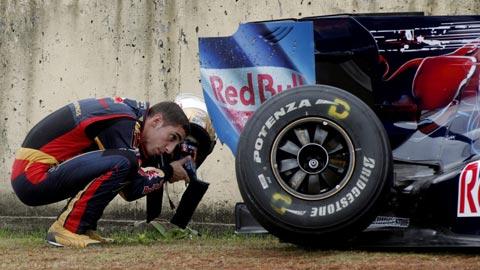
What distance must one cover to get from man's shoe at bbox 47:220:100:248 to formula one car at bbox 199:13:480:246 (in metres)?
1.28

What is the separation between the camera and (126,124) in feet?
19.2

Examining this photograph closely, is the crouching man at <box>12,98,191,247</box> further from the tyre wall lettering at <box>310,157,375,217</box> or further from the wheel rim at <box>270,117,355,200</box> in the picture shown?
the tyre wall lettering at <box>310,157,375,217</box>

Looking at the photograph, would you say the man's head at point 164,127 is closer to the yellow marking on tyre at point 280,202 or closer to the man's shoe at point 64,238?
the man's shoe at point 64,238

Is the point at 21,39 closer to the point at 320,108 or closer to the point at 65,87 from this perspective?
the point at 65,87

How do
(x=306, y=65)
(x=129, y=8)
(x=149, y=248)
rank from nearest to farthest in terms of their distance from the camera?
(x=306, y=65)
(x=149, y=248)
(x=129, y=8)

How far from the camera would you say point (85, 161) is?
233 inches

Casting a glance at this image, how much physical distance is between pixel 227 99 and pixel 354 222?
100 cm

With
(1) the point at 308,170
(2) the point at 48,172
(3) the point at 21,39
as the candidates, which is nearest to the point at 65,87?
(3) the point at 21,39

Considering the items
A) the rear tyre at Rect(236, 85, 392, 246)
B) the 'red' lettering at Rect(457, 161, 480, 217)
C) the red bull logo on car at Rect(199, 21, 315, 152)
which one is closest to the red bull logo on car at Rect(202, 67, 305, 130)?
the red bull logo on car at Rect(199, 21, 315, 152)

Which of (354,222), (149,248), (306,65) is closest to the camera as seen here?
(354,222)

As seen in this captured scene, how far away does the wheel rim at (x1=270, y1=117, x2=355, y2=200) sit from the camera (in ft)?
15.8

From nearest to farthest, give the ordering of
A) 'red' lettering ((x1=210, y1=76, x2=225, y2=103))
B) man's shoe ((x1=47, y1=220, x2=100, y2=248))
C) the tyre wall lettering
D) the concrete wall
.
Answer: the tyre wall lettering < 'red' lettering ((x1=210, y1=76, x2=225, y2=103)) < man's shoe ((x1=47, y1=220, x2=100, y2=248)) < the concrete wall

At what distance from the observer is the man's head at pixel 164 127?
234 inches

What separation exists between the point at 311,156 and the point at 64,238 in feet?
6.24
